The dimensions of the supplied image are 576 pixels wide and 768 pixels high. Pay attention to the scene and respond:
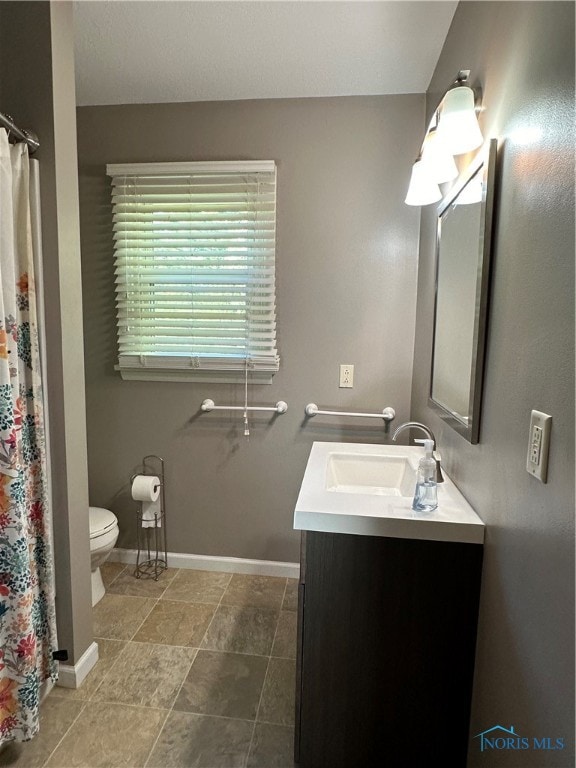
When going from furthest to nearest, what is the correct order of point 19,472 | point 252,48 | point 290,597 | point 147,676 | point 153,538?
point 153,538 → point 290,597 → point 252,48 → point 147,676 → point 19,472

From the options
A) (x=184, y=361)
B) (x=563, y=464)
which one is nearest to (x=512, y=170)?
(x=563, y=464)

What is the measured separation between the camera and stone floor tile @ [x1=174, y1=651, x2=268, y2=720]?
1550 millimetres

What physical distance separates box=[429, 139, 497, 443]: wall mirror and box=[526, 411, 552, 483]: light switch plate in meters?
0.34

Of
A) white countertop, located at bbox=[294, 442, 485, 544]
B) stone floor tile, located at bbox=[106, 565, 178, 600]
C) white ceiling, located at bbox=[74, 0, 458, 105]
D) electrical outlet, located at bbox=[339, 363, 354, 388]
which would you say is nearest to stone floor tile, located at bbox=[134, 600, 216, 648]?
stone floor tile, located at bbox=[106, 565, 178, 600]

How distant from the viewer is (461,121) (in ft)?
3.95

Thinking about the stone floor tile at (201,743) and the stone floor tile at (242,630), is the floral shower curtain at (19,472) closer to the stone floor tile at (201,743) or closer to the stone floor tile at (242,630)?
the stone floor tile at (201,743)

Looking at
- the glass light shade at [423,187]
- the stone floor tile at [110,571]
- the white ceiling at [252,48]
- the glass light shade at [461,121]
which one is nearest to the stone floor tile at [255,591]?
the stone floor tile at [110,571]

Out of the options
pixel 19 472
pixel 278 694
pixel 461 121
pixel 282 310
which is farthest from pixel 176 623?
pixel 461 121

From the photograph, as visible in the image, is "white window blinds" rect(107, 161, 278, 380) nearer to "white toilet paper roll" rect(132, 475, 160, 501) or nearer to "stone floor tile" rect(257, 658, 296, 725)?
"white toilet paper roll" rect(132, 475, 160, 501)

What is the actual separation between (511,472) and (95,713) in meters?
1.68

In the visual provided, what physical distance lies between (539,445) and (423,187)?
1.16 m

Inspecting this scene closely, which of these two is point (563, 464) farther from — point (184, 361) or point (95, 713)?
point (184, 361)

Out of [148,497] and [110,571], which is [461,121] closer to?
[148,497]

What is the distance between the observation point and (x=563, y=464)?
0.73 metres
